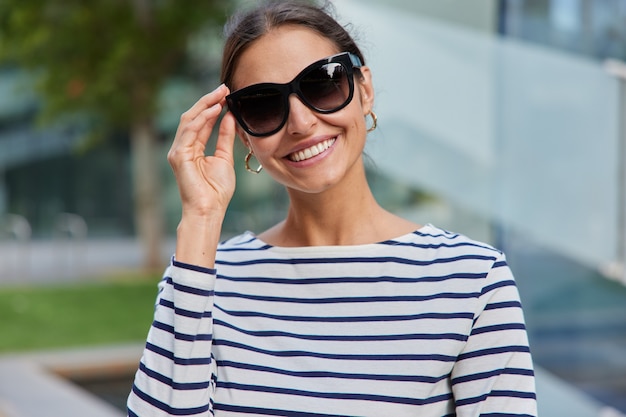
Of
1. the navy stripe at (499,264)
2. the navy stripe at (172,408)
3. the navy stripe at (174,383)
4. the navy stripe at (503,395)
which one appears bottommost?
the navy stripe at (503,395)

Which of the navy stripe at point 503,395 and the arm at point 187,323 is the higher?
the arm at point 187,323

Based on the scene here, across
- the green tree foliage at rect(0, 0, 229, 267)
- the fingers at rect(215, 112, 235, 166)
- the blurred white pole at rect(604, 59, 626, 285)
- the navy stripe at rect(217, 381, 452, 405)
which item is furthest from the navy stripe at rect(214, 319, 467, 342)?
the green tree foliage at rect(0, 0, 229, 267)

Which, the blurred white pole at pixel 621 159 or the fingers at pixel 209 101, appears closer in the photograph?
the fingers at pixel 209 101

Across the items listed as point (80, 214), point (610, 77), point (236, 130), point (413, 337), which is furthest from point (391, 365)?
point (80, 214)

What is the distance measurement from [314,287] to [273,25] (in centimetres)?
53

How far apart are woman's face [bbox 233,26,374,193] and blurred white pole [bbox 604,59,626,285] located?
229cm

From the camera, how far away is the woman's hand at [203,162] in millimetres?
1726

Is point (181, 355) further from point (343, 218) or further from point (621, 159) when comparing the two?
point (621, 159)

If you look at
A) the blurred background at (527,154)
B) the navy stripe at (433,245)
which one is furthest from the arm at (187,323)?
the blurred background at (527,154)

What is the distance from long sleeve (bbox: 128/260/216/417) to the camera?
1610 millimetres

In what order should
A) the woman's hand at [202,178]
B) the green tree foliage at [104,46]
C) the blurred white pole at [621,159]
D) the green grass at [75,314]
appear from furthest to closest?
the green tree foliage at [104,46] → the green grass at [75,314] → the blurred white pole at [621,159] → the woman's hand at [202,178]

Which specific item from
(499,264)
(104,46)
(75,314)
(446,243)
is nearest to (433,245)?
(446,243)

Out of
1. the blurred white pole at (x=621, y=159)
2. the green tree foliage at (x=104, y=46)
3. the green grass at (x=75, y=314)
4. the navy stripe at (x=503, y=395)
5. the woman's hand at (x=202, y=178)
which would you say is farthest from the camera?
the green tree foliage at (x=104, y=46)

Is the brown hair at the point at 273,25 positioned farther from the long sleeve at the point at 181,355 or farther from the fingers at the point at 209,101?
the long sleeve at the point at 181,355
